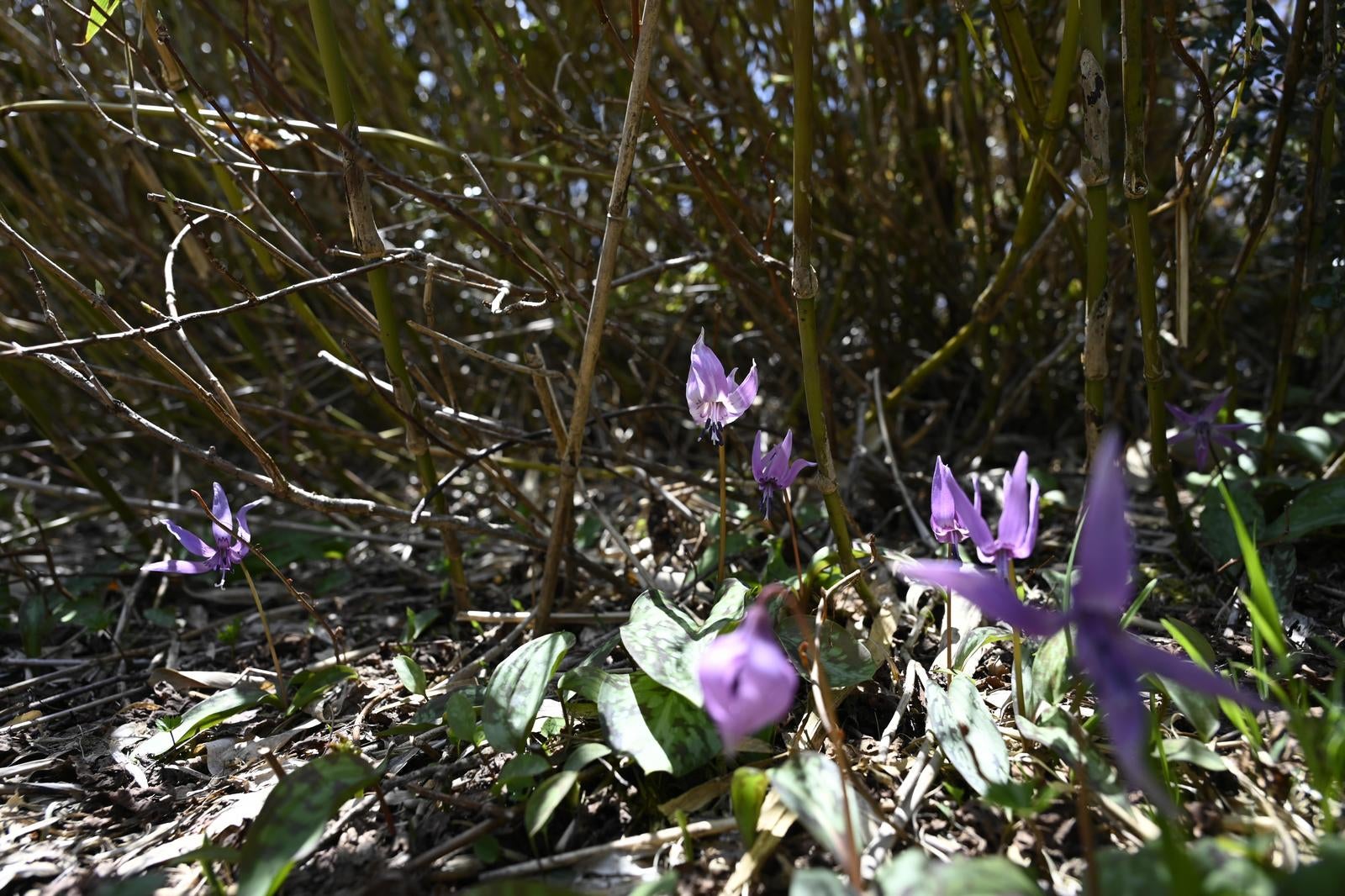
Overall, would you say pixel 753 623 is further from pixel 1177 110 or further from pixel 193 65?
pixel 193 65

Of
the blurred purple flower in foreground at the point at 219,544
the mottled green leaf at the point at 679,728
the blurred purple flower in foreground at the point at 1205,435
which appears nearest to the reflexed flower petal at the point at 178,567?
the blurred purple flower in foreground at the point at 219,544

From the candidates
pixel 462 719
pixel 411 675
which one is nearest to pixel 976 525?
pixel 462 719

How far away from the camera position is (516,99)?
278 cm

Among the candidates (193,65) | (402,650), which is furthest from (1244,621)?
(193,65)

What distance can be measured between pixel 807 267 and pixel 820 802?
2.53ft

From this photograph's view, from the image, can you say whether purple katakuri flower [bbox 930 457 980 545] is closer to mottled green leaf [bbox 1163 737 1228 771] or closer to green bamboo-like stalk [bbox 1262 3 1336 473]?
mottled green leaf [bbox 1163 737 1228 771]

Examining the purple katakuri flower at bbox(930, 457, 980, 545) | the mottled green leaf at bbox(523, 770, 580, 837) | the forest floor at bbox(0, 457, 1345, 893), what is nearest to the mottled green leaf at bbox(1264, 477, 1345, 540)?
the forest floor at bbox(0, 457, 1345, 893)

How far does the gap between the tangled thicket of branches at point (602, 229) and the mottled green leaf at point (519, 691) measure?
1.48ft

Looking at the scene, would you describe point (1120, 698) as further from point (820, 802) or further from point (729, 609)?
point (729, 609)

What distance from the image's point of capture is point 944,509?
126 cm

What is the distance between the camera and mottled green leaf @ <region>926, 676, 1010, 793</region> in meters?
1.16

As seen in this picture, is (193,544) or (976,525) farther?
(193,544)

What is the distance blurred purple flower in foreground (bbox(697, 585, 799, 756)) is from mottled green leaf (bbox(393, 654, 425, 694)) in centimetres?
83

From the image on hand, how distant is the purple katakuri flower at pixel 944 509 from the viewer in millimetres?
1232
